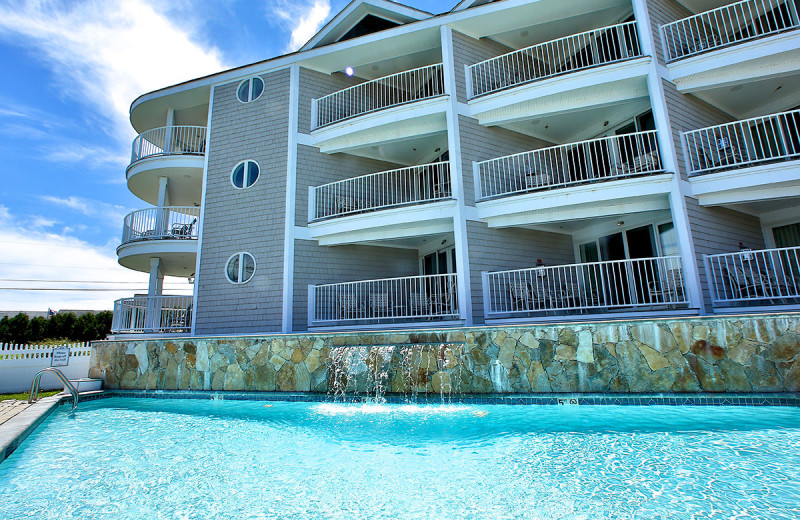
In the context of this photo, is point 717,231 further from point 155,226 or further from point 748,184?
point 155,226

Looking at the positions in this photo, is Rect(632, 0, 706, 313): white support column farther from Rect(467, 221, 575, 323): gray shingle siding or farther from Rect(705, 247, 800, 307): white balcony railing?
Rect(467, 221, 575, 323): gray shingle siding

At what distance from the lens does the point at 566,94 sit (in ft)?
36.3

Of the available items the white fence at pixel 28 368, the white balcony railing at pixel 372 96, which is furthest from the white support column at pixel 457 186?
the white fence at pixel 28 368

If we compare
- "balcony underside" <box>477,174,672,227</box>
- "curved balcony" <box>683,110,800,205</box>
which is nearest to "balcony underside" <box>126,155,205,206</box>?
"balcony underside" <box>477,174,672,227</box>

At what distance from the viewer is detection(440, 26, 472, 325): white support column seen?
10.5 m

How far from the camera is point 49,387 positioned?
456 inches

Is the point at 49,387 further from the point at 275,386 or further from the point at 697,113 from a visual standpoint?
the point at 697,113

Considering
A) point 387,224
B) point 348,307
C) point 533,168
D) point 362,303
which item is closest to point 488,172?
point 533,168

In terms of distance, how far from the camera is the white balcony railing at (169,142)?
15.2 metres

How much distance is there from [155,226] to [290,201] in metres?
4.97

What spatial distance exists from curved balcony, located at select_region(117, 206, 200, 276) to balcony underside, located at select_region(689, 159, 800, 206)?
1429cm

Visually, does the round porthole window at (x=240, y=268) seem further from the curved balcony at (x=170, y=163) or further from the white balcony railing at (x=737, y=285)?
the white balcony railing at (x=737, y=285)

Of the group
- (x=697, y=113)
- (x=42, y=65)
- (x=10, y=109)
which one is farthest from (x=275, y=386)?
(x=10, y=109)

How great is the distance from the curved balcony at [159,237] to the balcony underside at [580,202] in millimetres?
9729
